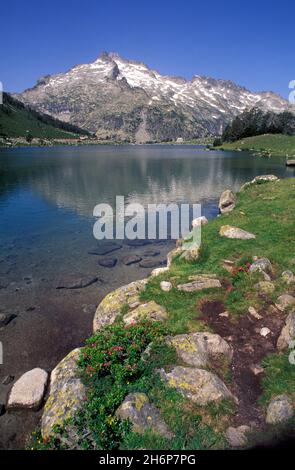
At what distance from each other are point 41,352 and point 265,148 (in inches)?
7203

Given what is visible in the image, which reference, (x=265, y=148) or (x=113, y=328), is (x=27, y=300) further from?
(x=265, y=148)

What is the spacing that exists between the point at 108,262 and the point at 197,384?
17.9 meters

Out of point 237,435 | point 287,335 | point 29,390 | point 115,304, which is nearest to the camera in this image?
point 237,435

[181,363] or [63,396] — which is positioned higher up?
[181,363]

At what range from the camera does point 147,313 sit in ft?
53.8

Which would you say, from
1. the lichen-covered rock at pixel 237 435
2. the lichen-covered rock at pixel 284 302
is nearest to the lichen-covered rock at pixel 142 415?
the lichen-covered rock at pixel 237 435

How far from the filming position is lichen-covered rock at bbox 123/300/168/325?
52.8ft

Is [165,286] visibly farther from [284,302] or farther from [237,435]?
[237,435]

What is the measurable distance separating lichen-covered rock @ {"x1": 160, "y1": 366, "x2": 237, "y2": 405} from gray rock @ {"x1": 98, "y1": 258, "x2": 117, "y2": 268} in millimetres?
16233

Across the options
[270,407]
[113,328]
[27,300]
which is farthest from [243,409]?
[27,300]

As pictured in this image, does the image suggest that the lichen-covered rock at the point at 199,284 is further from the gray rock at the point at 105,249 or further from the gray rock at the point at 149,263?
the gray rock at the point at 105,249

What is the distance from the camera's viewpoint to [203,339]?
554 inches

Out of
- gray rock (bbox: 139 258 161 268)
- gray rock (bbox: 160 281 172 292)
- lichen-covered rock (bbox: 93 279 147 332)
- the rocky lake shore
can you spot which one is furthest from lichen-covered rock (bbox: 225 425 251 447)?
gray rock (bbox: 139 258 161 268)

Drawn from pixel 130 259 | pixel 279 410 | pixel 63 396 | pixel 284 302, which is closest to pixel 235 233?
pixel 130 259
